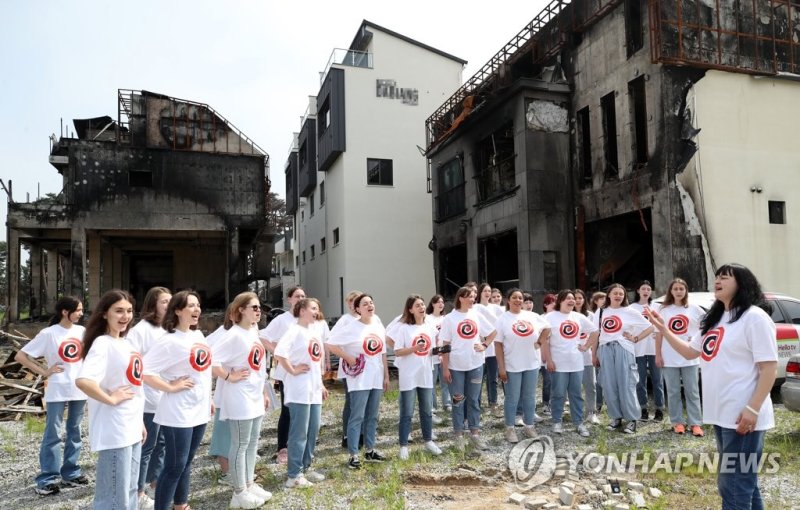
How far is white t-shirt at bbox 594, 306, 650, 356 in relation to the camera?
716cm

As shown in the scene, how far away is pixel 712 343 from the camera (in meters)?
3.62

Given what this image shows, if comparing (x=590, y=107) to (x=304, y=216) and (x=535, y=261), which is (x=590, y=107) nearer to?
(x=535, y=261)

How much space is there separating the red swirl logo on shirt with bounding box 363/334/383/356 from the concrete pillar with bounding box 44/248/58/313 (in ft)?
87.5

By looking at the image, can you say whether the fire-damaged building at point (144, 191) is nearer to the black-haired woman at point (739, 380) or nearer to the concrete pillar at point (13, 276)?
the concrete pillar at point (13, 276)

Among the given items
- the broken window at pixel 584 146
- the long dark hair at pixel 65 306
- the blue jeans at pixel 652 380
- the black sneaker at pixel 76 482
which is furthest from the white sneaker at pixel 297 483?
the broken window at pixel 584 146

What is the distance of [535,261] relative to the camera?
14.4 meters

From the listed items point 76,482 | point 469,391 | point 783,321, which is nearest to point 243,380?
point 76,482

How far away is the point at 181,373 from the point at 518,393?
425 centimetres

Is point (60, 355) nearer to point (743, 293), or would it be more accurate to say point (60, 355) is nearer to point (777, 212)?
point (743, 293)

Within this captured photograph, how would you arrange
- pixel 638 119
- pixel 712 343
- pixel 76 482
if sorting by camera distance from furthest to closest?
pixel 638 119 → pixel 76 482 → pixel 712 343

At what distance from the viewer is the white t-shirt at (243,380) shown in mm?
4699

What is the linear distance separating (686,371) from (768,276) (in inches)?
282

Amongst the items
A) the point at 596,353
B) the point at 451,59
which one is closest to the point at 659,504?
the point at 596,353

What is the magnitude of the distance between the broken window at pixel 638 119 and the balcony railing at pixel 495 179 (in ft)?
13.2
